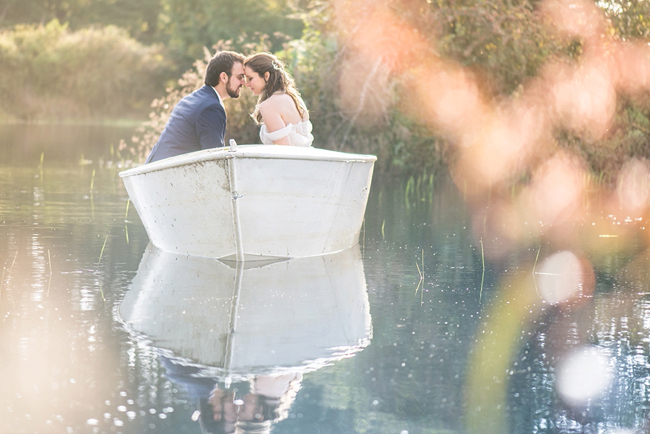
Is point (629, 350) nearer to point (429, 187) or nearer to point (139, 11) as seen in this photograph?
point (429, 187)

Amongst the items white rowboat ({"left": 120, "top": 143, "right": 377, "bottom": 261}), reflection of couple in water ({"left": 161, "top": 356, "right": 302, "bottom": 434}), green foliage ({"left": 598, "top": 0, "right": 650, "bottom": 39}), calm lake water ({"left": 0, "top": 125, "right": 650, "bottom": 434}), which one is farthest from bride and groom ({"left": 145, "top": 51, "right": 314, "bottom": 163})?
green foliage ({"left": 598, "top": 0, "right": 650, "bottom": 39})

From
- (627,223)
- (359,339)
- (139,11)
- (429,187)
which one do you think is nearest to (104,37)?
(139,11)

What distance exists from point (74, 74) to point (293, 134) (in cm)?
3501

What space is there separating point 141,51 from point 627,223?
36.8 metres

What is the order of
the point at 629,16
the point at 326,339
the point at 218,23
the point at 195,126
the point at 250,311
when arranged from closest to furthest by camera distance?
the point at 326,339, the point at 250,311, the point at 195,126, the point at 629,16, the point at 218,23

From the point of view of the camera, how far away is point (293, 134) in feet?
27.9

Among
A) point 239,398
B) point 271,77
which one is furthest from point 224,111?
point 239,398

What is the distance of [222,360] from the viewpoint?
178 inches

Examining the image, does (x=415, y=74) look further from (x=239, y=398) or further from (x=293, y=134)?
(x=239, y=398)

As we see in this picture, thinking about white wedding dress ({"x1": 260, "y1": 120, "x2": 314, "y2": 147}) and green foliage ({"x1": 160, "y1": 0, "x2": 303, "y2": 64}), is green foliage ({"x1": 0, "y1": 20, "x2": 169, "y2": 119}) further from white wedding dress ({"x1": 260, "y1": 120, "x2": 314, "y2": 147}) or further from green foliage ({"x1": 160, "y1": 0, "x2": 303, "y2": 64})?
→ white wedding dress ({"x1": 260, "y1": 120, "x2": 314, "y2": 147})

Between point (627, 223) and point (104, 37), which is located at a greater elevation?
point (104, 37)

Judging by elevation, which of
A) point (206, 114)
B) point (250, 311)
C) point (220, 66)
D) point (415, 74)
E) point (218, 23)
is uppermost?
point (218, 23)

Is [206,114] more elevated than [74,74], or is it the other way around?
[74,74]

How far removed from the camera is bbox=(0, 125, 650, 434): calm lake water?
12.4ft
